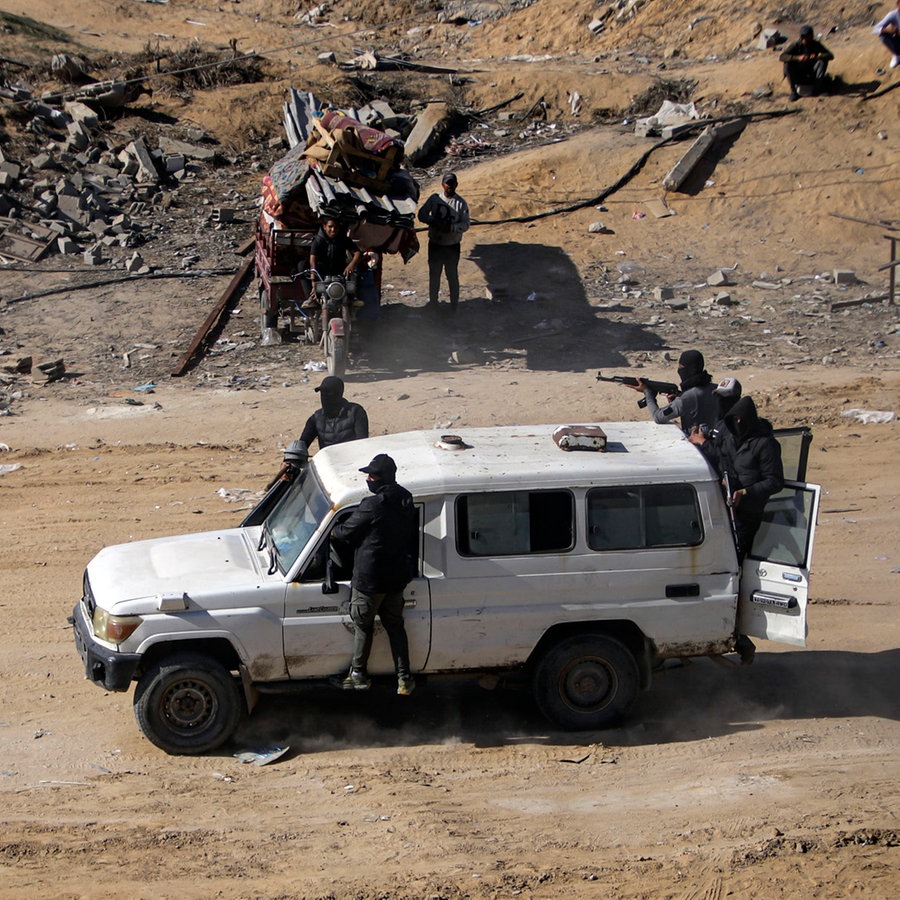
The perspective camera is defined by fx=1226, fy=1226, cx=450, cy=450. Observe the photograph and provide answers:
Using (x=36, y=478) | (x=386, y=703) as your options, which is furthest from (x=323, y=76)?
(x=386, y=703)

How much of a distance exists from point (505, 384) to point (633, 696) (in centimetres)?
850

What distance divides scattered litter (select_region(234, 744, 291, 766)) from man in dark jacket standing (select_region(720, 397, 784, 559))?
3.12 meters

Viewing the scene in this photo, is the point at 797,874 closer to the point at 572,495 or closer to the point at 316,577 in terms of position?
the point at 572,495

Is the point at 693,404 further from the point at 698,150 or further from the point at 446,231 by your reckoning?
the point at 698,150

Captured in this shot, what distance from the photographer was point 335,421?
9578mm

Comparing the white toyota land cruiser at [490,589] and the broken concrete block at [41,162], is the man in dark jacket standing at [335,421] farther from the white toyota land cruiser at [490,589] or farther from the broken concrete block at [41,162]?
the broken concrete block at [41,162]

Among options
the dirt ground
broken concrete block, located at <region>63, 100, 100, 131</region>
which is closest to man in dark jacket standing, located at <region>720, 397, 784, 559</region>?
the dirt ground

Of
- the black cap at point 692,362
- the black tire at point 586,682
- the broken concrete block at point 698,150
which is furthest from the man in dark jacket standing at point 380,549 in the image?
the broken concrete block at point 698,150

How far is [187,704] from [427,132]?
61.8 ft

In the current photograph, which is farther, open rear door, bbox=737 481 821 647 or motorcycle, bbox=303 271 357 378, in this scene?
motorcycle, bbox=303 271 357 378

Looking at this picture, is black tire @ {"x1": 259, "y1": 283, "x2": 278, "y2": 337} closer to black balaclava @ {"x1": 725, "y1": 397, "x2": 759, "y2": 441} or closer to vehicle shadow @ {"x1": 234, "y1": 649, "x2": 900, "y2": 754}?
vehicle shadow @ {"x1": 234, "y1": 649, "x2": 900, "y2": 754}

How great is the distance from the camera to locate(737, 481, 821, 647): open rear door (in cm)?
766

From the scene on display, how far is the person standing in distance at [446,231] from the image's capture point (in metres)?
17.6

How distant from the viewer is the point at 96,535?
11.1 m
